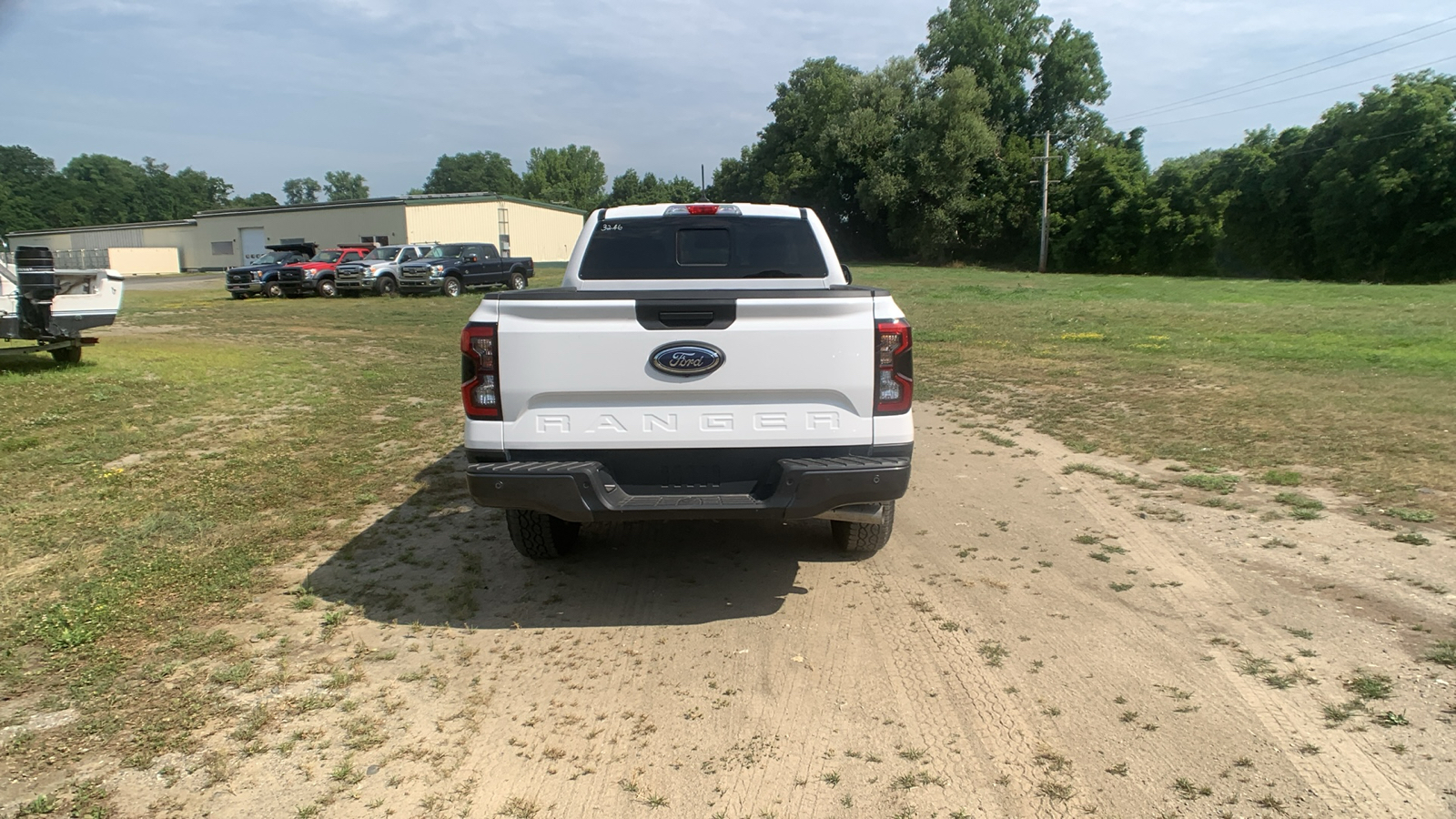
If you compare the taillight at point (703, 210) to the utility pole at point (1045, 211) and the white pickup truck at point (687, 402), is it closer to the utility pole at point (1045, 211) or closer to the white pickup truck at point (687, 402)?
the white pickup truck at point (687, 402)

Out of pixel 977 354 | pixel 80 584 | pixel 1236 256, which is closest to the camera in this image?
pixel 80 584

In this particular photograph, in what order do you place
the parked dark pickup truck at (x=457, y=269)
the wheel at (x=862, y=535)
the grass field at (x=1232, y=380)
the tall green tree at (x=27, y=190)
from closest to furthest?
the wheel at (x=862, y=535), the grass field at (x=1232, y=380), the parked dark pickup truck at (x=457, y=269), the tall green tree at (x=27, y=190)

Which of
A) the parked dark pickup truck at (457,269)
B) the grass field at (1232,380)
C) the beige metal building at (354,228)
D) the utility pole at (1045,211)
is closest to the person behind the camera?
the grass field at (1232,380)

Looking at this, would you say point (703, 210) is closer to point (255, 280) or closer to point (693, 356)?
point (693, 356)

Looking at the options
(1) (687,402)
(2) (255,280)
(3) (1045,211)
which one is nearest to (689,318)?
(1) (687,402)

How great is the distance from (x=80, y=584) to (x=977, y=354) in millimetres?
11719

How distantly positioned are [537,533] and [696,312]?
5.48 feet

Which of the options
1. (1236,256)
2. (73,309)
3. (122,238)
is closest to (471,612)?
(73,309)

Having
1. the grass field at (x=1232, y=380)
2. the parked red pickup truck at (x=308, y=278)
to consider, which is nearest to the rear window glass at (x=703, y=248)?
the grass field at (x=1232, y=380)

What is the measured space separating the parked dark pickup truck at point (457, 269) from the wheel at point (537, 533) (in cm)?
2383

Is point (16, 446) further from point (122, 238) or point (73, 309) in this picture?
point (122, 238)

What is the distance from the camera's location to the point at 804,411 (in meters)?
4.02

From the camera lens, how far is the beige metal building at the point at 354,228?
168 feet

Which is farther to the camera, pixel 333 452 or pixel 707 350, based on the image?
pixel 333 452
